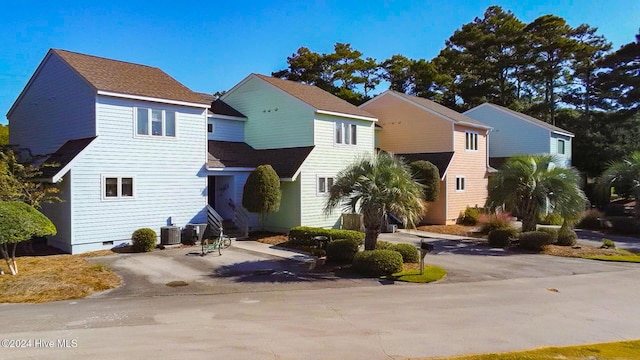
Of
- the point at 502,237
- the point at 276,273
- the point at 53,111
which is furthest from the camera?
the point at 502,237

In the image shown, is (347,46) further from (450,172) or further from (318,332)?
(318,332)

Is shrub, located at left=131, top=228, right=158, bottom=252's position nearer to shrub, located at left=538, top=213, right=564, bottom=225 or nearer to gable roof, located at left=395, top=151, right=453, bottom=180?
gable roof, located at left=395, top=151, right=453, bottom=180

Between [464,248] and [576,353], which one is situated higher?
[576,353]

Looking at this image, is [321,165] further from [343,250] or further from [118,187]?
[118,187]

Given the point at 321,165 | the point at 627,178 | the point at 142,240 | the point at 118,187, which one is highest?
the point at 321,165

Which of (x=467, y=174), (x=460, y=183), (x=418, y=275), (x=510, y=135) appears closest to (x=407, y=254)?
(x=418, y=275)

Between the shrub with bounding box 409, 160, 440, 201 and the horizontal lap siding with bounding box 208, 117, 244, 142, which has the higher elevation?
the horizontal lap siding with bounding box 208, 117, 244, 142

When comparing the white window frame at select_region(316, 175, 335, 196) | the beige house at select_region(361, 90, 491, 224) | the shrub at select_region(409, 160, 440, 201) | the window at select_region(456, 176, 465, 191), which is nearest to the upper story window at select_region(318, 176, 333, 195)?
the white window frame at select_region(316, 175, 335, 196)

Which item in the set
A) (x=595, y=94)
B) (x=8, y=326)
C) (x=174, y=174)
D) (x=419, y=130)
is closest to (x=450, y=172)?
(x=419, y=130)
